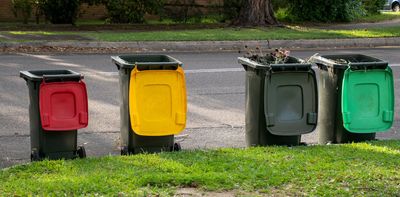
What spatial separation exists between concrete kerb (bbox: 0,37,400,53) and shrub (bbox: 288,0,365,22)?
6982 mm

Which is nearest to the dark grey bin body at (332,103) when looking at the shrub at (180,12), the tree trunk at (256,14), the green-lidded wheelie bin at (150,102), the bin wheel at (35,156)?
the green-lidded wheelie bin at (150,102)

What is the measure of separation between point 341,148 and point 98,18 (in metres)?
20.5

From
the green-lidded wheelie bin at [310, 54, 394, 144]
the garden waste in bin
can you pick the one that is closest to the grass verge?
the green-lidded wheelie bin at [310, 54, 394, 144]

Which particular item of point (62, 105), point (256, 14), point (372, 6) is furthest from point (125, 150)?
point (372, 6)

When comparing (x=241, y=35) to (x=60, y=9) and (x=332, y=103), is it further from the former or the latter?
(x=332, y=103)

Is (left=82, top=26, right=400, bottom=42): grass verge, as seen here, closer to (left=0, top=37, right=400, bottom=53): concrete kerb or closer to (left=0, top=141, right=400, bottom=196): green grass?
(left=0, top=37, right=400, bottom=53): concrete kerb

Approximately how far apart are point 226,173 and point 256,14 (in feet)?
51.4

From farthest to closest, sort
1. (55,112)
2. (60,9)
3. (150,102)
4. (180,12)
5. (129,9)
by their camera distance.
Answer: (180,12), (129,9), (60,9), (150,102), (55,112)

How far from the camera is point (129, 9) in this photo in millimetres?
23531

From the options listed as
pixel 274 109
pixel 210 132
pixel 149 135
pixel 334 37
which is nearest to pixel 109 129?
pixel 210 132

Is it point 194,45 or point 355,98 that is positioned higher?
point 355,98

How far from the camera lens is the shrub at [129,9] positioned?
23.4 metres

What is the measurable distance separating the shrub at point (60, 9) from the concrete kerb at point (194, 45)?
6.89m

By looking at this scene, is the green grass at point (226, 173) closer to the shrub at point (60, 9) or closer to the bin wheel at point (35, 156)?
the bin wheel at point (35, 156)
